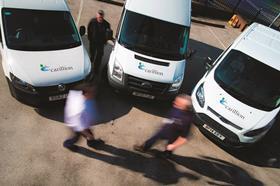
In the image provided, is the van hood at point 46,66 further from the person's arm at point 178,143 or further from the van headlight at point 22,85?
the person's arm at point 178,143

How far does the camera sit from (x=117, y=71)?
7512 millimetres

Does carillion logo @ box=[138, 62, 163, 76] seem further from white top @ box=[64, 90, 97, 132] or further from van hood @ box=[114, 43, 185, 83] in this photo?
white top @ box=[64, 90, 97, 132]

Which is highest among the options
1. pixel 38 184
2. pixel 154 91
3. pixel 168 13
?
pixel 168 13

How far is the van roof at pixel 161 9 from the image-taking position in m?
8.03

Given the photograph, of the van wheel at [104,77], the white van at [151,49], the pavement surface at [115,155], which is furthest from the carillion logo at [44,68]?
the van wheel at [104,77]

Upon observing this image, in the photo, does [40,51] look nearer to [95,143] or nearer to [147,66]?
[95,143]

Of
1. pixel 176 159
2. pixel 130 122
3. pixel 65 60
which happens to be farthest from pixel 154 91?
pixel 65 60

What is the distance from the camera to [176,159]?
6863 mm

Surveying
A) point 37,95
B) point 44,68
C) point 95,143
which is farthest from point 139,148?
point 44,68

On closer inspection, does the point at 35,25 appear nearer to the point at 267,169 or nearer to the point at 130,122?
the point at 130,122

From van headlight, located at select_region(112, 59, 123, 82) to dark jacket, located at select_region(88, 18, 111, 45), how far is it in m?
1.06

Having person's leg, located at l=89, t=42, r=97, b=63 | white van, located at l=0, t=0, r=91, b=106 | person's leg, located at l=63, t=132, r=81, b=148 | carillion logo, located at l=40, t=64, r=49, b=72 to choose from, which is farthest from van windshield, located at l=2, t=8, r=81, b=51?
person's leg, located at l=63, t=132, r=81, b=148

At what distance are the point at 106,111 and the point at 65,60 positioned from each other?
1748 millimetres

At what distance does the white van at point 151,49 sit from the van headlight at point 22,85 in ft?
6.99
